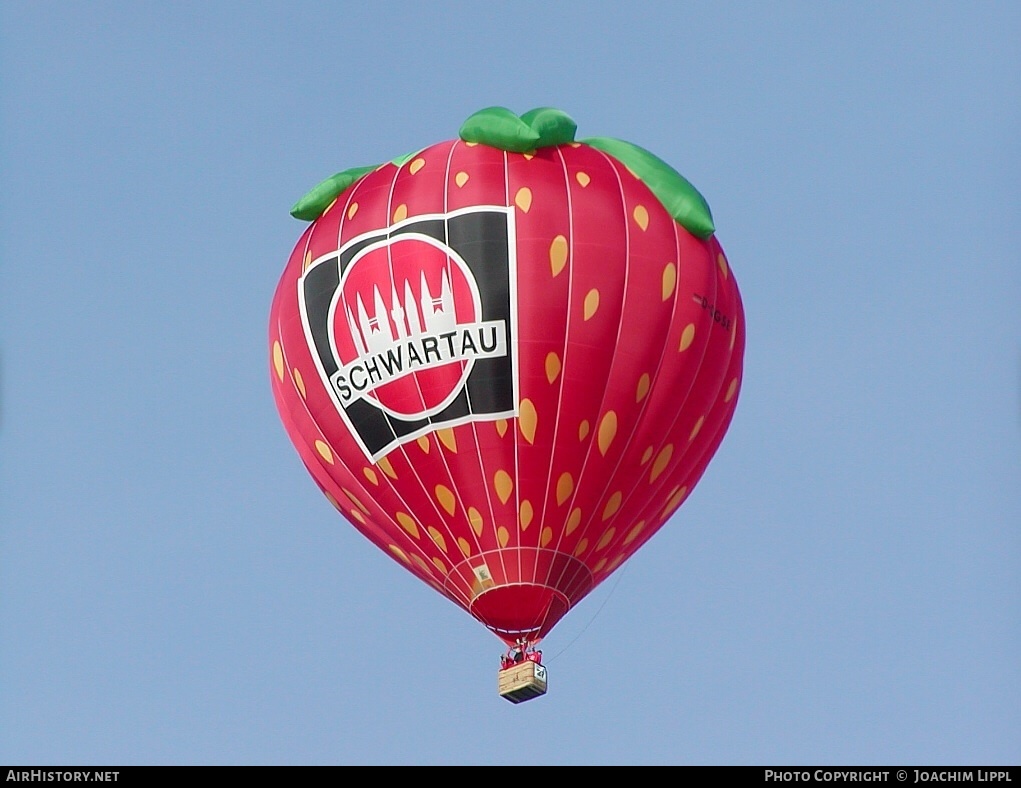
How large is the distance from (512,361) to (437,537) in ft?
7.26

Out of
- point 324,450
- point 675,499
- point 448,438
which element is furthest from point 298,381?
point 675,499

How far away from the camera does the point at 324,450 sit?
3147cm

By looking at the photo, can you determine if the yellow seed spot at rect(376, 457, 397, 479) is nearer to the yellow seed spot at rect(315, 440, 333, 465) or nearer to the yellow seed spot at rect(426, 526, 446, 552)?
the yellow seed spot at rect(426, 526, 446, 552)

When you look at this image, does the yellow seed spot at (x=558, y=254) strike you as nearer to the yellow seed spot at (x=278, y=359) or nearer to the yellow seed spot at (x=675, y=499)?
the yellow seed spot at (x=675, y=499)

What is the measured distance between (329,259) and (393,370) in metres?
1.81

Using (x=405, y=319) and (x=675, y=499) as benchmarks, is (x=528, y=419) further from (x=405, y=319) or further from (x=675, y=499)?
(x=675, y=499)

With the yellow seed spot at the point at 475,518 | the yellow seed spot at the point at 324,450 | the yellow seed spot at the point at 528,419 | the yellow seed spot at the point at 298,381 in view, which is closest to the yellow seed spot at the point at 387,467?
the yellow seed spot at the point at 324,450

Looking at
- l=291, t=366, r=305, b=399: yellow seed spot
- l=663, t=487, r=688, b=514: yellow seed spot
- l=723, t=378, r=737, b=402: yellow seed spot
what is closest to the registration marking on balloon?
l=291, t=366, r=305, b=399: yellow seed spot

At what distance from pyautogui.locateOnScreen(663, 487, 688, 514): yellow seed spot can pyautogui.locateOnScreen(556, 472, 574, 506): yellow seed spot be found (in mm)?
1888

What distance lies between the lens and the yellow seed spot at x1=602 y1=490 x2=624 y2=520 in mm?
30672

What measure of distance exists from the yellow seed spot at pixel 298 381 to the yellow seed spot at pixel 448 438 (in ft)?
6.68
